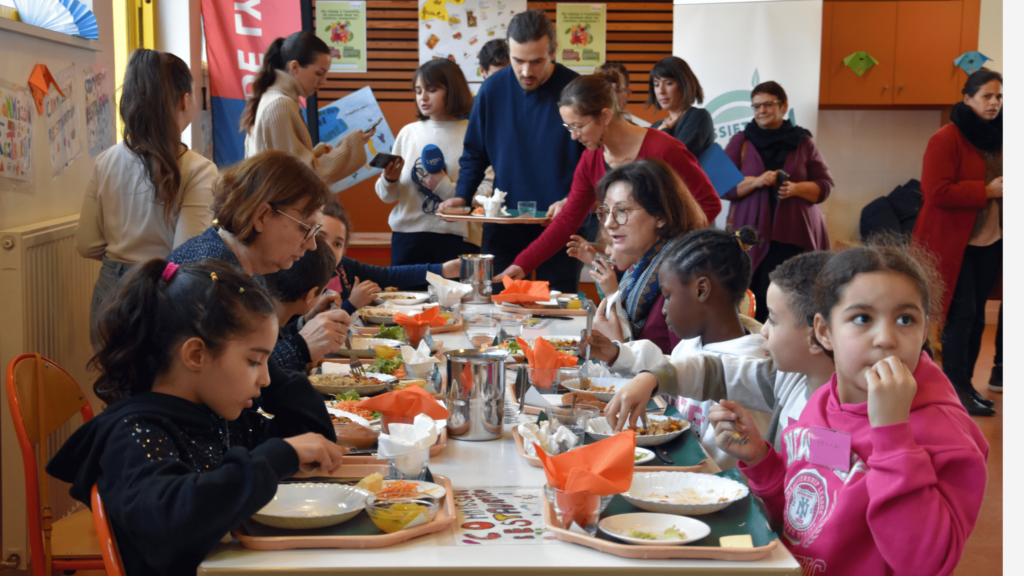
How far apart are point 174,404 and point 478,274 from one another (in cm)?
203

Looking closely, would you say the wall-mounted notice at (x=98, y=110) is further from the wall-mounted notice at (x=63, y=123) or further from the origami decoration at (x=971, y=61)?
the origami decoration at (x=971, y=61)

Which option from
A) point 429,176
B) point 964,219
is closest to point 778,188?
point 964,219

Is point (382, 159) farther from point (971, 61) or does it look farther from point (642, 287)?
point (971, 61)

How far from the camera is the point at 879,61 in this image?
6430 millimetres

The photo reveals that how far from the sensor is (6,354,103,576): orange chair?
1.59m

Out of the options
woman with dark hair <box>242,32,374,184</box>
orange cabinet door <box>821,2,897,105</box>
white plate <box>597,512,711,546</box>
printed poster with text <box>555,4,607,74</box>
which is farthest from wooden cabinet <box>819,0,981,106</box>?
white plate <box>597,512,711,546</box>

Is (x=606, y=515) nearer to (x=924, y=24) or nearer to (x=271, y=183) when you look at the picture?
(x=271, y=183)

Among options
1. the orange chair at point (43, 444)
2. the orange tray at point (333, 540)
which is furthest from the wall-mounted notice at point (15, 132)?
the orange tray at point (333, 540)

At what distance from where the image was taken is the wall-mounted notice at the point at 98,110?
308 centimetres

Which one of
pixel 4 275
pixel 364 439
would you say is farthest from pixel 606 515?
pixel 4 275

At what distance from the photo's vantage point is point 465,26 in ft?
21.3

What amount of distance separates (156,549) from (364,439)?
46 cm

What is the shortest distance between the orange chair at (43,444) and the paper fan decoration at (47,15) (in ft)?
5.08

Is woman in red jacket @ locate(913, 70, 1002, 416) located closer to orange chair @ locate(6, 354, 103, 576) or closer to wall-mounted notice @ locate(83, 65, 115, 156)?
wall-mounted notice @ locate(83, 65, 115, 156)
